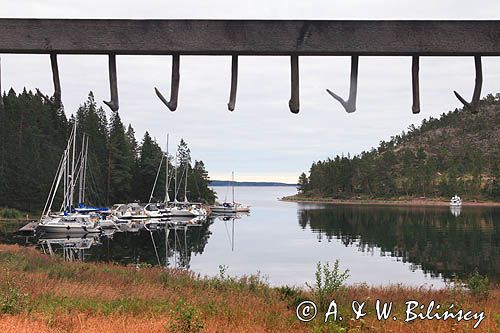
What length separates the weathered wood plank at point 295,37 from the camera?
431 cm

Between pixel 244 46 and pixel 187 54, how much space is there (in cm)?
46

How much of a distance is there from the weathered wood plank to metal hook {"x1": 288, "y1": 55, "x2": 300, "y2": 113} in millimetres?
106

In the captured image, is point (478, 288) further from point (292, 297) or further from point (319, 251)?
point (319, 251)

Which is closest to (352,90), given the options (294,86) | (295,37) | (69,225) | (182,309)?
(294,86)

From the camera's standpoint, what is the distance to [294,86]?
4484 mm

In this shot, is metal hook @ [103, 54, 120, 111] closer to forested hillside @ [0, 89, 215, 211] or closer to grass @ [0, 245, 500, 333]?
grass @ [0, 245, 500, 333]

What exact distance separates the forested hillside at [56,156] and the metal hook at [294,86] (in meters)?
58.0

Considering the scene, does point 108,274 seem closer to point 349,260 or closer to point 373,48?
point 373,48

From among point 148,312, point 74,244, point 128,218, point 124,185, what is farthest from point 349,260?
point 124,185

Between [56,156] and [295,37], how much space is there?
8676 cm

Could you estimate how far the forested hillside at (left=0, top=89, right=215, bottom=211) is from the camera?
7698 cm

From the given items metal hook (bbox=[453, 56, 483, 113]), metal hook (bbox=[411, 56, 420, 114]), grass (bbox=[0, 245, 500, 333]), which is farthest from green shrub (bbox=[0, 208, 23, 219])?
metal hook (bbox=[453, 56, 483, 113])

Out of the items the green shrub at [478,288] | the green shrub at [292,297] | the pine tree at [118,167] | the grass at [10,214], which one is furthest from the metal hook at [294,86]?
the pine tree at [118,167]

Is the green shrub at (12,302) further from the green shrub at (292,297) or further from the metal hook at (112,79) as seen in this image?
the metal hook at (112,79)
